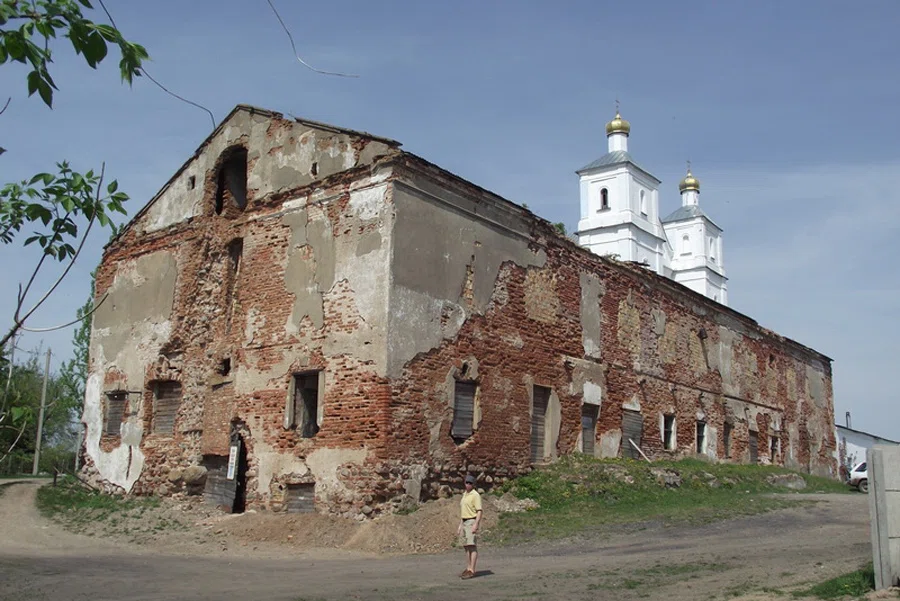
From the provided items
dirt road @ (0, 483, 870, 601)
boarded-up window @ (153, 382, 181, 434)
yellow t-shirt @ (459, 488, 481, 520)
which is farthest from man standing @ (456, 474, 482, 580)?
boarded-up window @ (153, 382, 181, 434)

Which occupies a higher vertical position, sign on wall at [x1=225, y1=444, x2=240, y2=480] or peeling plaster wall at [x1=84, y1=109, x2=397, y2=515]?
peeling plaster wall at [x1=84, y1=109, x2=397, y2=515]

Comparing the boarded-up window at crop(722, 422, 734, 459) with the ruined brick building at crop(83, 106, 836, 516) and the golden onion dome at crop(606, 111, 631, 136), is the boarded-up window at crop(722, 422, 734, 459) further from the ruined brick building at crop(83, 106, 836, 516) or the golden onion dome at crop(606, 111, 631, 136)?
the golden onion dome at crop(606, 111, 631, 136)

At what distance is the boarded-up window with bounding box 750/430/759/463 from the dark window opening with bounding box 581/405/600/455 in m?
9.97

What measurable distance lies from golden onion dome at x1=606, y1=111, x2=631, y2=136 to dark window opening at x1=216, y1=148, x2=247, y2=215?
47586 mm

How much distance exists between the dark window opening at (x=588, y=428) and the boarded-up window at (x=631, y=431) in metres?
1.28

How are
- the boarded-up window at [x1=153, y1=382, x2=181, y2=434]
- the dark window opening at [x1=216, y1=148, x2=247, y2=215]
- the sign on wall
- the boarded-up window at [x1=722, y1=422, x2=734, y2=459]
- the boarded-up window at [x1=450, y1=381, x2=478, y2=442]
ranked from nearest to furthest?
the boarded-up window at [x1=450, y1=381, x2=478, y2=442] < the sign on wall < the boarded-up window at [x1=153, y1=382, x2=181, y2=434] < the dark window opening at [x1=216, y1=148, x2=247, y2=215] < the boarded-up window at [x1=722, y1=422, x2=734, y2=459]

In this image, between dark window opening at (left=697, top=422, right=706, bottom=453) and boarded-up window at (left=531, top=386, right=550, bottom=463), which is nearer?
boarded-up window at (left=531, top=386, right=550, bottom=463)

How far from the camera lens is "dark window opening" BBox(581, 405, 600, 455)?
65.6 ft

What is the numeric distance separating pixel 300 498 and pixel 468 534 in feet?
19.3

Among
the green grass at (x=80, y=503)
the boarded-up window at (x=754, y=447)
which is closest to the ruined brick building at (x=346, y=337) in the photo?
the green grass at (x=80, y=503)

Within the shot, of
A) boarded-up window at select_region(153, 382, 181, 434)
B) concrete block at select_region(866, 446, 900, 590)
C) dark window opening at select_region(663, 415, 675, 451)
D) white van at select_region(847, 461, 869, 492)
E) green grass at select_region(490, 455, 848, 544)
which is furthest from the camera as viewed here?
white van at select_region(847, 461, 869, 492)

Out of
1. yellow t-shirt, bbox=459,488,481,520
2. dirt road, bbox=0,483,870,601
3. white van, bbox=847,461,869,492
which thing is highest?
white van, bbox=847,461,869,492

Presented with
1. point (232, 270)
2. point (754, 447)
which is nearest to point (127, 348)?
point (232, 270)

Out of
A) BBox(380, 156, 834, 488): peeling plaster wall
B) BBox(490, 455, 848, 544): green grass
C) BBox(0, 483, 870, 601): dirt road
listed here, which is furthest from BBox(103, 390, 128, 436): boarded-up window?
BBox(490, 455, 848, 544): green grass
